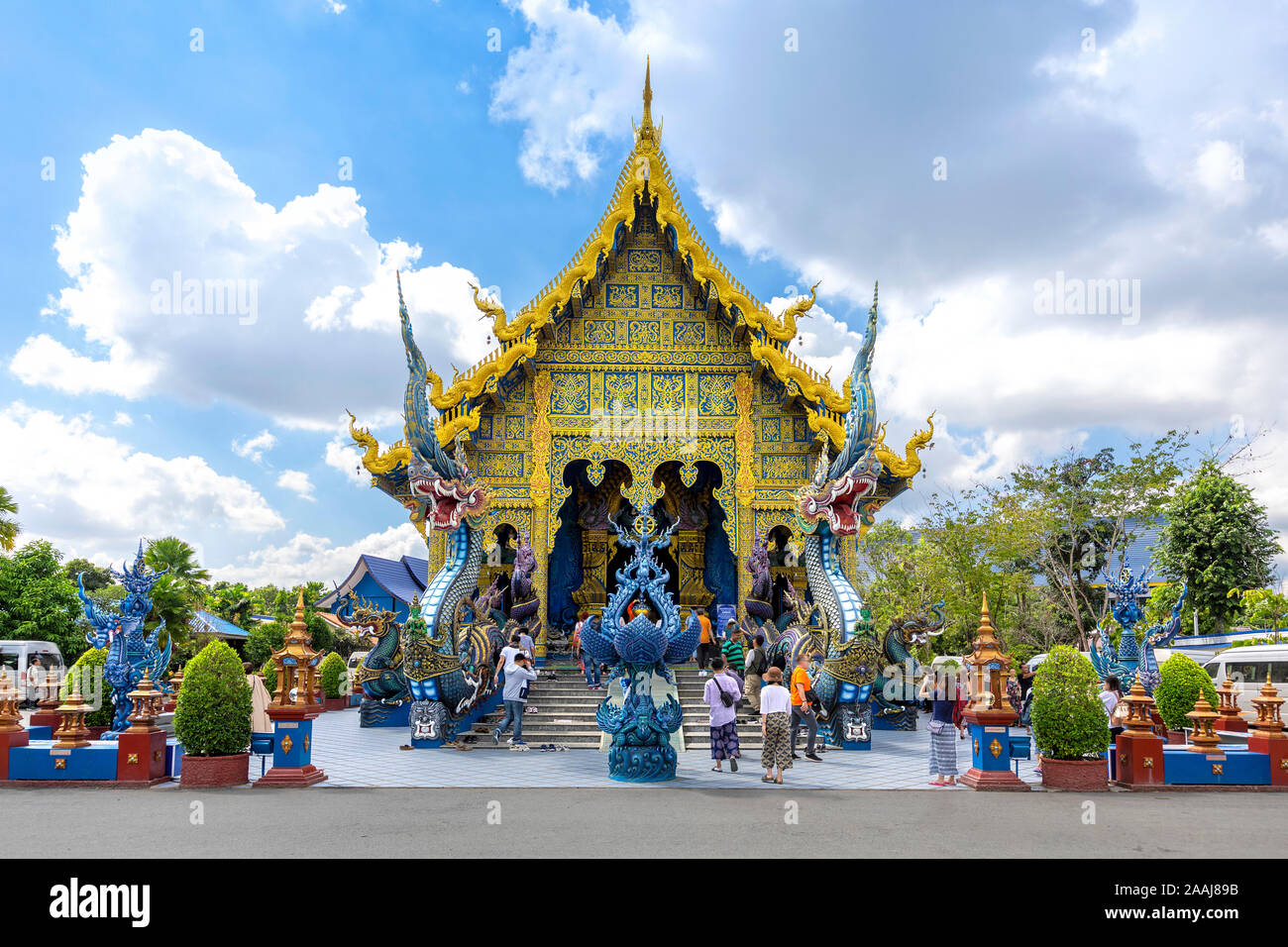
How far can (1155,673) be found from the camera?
40.7 feet

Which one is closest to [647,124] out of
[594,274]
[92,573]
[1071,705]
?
[594,274]

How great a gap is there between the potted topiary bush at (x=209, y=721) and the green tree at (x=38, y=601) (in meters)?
18.2

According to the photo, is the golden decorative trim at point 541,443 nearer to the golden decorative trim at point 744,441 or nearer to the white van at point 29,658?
the golden decorative trim at point 744,441

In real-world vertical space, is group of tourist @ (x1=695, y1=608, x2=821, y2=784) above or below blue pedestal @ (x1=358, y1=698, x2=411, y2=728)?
above

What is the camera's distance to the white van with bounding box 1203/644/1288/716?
15883mm

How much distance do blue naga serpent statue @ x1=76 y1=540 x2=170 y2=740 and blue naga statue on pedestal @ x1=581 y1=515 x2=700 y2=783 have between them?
6.22 meters

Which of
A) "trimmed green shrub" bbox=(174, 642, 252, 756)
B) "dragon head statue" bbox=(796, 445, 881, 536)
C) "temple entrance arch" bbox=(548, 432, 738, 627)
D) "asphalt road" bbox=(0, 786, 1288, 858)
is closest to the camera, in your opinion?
"asphalt road" bbox=(0, 786, 1288, 858)

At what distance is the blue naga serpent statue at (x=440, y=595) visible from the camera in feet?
38.7

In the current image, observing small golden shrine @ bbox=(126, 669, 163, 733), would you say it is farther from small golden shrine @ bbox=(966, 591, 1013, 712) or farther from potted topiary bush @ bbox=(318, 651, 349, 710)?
potted topiary bush @ bbox=(318, 651, 349, 710)

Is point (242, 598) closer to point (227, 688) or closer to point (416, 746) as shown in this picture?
point (416, 746)

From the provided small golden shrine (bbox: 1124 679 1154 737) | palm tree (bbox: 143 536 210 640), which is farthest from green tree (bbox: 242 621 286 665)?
small golden shrine (bbox: 1124 679 1154 737)

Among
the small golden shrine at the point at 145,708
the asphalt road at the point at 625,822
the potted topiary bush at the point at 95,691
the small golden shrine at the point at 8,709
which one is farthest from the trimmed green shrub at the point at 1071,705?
the potted topiary bush at the point at 95,691

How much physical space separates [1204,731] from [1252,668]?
9682mm

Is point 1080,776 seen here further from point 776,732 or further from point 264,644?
point 264,644
